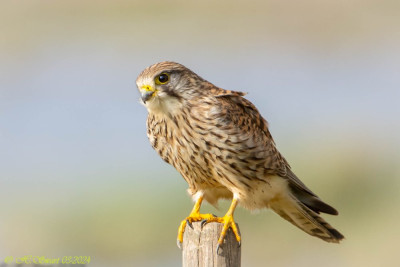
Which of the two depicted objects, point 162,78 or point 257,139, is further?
point 257,139

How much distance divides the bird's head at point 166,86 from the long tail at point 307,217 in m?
1.03

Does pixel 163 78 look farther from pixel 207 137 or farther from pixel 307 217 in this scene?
pixel 307 217

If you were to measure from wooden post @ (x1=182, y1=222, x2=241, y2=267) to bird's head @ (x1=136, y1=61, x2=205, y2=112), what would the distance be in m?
0.87

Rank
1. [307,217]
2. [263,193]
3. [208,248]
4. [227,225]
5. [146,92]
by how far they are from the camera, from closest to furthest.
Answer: [208,248]
[227,225]
[146,92]
[263,193]
[307,217]

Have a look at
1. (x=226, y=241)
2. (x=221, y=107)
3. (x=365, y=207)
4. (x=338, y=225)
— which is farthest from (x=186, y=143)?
(x=365, y=207)

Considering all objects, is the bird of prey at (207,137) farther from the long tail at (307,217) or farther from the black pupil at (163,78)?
the long tail at (307,217)

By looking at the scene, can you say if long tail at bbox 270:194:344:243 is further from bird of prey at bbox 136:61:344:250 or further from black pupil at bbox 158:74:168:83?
black pupil at bbox 158:74:168:83

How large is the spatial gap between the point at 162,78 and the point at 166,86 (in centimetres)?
6

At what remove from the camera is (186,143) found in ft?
17.8

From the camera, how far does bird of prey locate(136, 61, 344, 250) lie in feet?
17.6

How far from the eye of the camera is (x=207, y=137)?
5.38m

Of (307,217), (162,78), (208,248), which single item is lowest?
(208,248)

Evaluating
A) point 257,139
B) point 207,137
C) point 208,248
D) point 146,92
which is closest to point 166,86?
point 146,92

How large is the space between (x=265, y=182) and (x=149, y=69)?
43.8 inches
